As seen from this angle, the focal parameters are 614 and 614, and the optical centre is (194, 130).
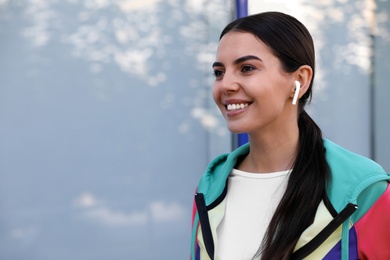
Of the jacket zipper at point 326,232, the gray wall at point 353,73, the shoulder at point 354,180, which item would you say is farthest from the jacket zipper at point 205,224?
the gray wall at point 353,73

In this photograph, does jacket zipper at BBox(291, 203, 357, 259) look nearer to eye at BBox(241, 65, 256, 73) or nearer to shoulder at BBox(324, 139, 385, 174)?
shoulder at BBox(324, 139, 385, 174)

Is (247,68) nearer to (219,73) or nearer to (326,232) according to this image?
(219,73)

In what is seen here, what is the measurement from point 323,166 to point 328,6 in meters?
2.79

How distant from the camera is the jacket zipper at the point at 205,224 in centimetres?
176

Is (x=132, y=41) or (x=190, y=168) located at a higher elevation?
(x=132, y=41)

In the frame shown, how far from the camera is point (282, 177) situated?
1.76 meters

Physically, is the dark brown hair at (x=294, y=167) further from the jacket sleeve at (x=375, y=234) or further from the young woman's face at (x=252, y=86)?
the jacket sleeve at (x=375, y=234)

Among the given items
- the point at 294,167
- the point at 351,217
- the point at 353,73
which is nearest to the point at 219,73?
the point at 294,167

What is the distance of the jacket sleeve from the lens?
1555mm

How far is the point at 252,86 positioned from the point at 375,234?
0.50 meters

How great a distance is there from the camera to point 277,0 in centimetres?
404

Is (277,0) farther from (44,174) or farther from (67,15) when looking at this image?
(44,174)

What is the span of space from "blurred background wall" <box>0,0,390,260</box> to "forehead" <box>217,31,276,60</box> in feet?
6.67

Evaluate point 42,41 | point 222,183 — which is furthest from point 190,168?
point 222,183
